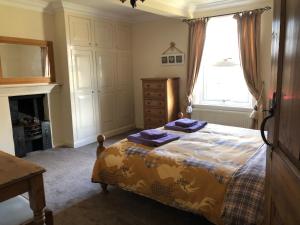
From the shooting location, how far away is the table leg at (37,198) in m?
1.47

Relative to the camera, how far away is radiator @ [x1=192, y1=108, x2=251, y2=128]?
428 cm

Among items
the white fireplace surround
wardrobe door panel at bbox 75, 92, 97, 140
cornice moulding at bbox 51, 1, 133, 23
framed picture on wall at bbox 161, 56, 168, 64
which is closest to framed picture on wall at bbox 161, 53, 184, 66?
framed picture on wall at bbox 161, 56, 168, 64

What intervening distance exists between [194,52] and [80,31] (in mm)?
2100

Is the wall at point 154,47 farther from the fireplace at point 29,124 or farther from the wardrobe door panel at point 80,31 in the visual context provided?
the fireplace at point 29,124

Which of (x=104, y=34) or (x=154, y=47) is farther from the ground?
(x=104, y=34)

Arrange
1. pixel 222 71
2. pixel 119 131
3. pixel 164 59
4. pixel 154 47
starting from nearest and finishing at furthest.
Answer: pixel 222 71, pixel 164 59, pixel 154 47, pixel 119 131

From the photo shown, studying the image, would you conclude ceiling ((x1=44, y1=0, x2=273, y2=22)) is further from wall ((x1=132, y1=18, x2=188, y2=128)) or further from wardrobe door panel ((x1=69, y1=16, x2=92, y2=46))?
wall ((x1=132, y1=18, x2=188, y2=128))

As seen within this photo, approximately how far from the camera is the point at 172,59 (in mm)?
4996

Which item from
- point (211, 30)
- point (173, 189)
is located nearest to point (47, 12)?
point (211, 30)

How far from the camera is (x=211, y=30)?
14.8 feet

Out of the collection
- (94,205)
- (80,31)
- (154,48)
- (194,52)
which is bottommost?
(94,205)

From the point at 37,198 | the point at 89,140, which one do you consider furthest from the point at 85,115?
the point at 37,198

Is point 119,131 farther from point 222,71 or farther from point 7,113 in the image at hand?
point 222,71

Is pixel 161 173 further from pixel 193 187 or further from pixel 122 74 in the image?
pixel 122 74
